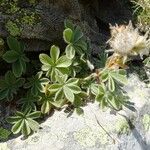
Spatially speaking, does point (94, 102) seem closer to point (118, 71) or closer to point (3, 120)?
point (118, 71)

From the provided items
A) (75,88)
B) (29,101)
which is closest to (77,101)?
(75,88)

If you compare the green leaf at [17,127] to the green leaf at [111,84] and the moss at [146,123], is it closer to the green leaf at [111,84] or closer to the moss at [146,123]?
the green leaf at [111,84]

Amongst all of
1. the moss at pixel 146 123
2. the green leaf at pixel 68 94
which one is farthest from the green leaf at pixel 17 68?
the moss at pixel 146 123

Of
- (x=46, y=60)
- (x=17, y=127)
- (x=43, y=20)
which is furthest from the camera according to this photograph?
(x=43, y=20)

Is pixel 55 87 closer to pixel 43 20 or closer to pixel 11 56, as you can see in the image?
pixel 11 56

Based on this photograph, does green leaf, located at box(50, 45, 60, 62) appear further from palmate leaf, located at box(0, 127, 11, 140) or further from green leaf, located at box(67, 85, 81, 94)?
palmate leaf, located at box(0, 127, 11, 140)

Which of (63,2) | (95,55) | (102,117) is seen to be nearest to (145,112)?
(102,117)
